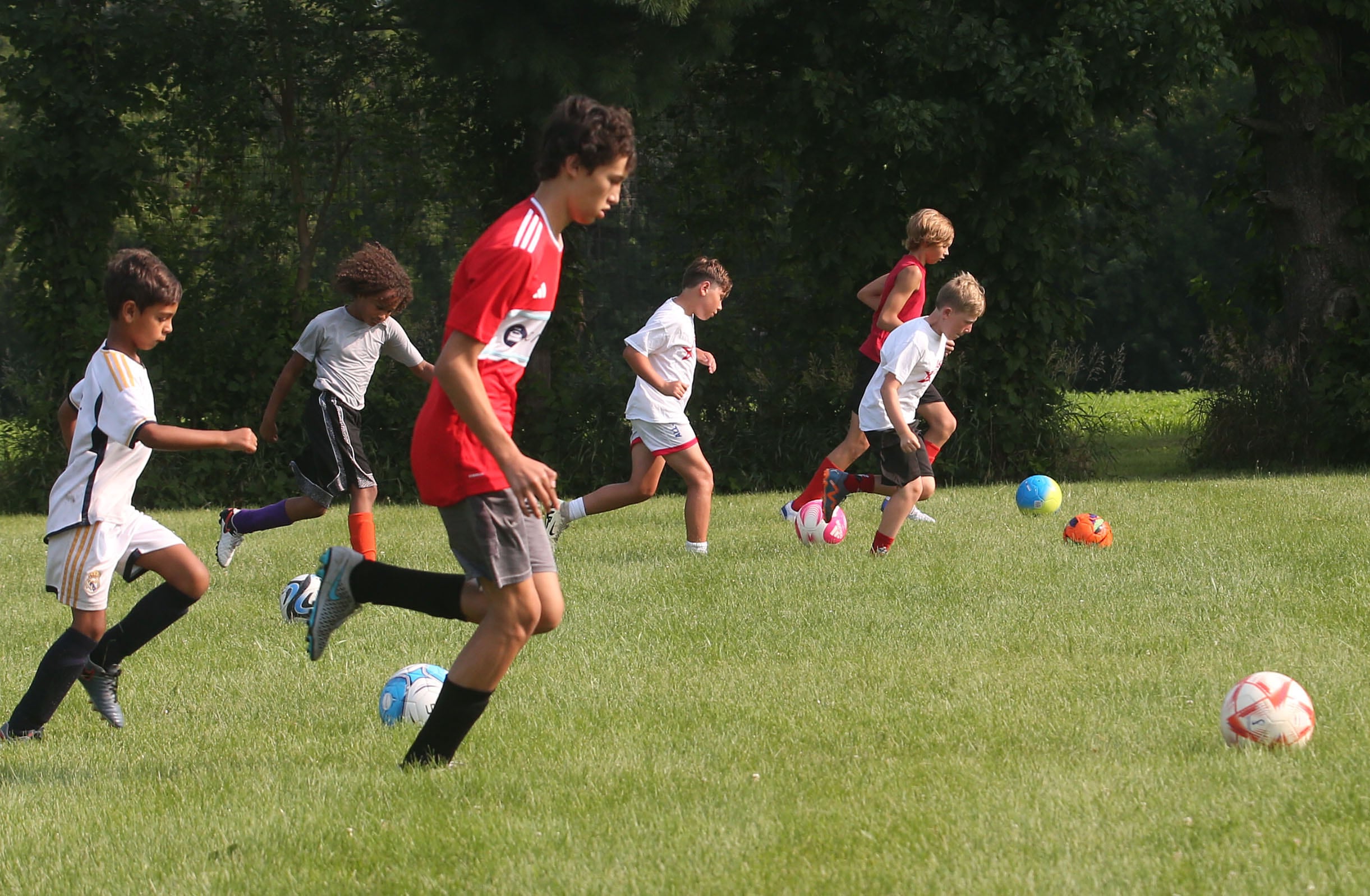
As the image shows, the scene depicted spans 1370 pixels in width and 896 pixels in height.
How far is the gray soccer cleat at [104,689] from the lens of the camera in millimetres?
4902

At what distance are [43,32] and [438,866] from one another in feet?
40.8

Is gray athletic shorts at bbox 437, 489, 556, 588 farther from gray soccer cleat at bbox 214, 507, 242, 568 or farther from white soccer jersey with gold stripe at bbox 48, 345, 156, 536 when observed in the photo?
gray soccer cleat at bbox 214, 507, 242, 568

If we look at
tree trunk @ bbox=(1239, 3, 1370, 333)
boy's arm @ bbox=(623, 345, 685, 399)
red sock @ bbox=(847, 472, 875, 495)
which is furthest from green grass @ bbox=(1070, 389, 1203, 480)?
boy's arm @ bbox=(623, 345, 685, 399)

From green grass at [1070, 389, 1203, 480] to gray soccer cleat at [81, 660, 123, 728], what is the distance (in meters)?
11.0

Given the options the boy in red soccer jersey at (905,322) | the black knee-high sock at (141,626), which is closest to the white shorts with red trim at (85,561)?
the black knee-high sock at (141,626)

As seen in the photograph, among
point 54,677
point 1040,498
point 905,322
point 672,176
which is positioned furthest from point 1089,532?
point 672,176

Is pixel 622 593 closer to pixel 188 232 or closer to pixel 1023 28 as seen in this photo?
pixel 1023 28

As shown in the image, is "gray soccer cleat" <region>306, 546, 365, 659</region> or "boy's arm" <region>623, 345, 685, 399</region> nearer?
"gray soccer cleat" <region>306, 546, 365, 659</region>

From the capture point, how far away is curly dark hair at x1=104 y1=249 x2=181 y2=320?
4.54m

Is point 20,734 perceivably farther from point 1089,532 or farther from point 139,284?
point 1089,532

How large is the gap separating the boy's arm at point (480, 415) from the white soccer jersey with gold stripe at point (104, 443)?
1434mm

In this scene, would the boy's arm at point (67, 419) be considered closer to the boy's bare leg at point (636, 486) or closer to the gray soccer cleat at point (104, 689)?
the gray soccer cleat at point (104, 689)

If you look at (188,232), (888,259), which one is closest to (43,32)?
(188,232)

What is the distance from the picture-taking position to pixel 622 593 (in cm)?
715
